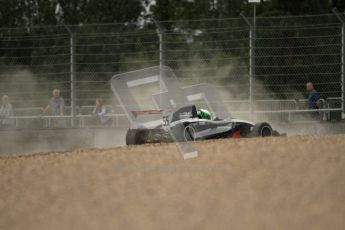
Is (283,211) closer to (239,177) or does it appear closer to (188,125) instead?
(239,177)

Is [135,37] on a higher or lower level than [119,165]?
higher

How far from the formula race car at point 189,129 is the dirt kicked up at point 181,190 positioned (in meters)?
2.99

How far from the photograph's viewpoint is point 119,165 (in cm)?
930

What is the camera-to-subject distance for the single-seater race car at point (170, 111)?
1310 centimetres

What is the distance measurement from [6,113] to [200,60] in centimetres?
446

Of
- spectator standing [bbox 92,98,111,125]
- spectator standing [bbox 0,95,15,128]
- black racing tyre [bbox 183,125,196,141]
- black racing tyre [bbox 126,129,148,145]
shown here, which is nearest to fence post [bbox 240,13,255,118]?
spectator standing [bbox 92,98,111,125]

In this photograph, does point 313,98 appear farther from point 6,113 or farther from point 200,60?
point 6,113

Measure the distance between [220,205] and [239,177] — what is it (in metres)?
0.79

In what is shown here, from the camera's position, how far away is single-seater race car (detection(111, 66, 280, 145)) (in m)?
13.1

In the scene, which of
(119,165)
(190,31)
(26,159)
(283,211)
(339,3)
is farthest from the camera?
(339,3)

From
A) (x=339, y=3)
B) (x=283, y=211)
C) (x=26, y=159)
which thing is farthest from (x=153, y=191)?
(x=339, y=3)

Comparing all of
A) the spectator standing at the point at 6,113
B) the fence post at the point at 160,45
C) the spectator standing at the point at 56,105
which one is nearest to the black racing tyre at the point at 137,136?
the fence post at the point at 160,45

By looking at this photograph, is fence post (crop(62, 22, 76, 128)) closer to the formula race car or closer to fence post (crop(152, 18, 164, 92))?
fence post (crop(152, 18, 164, 92))

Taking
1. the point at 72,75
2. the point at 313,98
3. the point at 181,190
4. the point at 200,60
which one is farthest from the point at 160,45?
the point at 181,190
